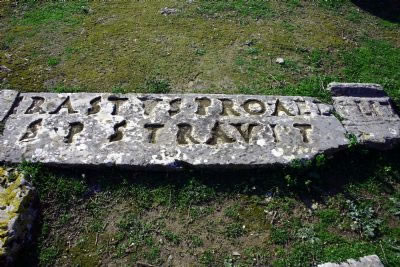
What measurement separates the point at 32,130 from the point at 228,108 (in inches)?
115

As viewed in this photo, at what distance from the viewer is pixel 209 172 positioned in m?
5.08

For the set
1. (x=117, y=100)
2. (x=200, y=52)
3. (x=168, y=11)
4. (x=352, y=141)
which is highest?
(x=168, y=11)

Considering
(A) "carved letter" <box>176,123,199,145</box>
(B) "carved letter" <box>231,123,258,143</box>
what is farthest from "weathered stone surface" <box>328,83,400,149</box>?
(A) "carved letter" <box>176,123,199,145</box>

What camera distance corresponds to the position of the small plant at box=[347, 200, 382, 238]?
4.59m

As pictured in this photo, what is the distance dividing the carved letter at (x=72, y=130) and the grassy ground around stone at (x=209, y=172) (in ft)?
1.54

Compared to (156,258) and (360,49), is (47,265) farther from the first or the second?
(360,49)

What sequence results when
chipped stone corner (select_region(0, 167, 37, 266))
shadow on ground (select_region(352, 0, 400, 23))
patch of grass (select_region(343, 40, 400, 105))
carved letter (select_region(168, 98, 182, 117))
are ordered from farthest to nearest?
shadow on ground (select_region(352, 0, 400, 23)) < patch of grass (select_region(343, 40, 400, 105)) < carved letter (select_region(168, 98, 182, 117)) < chipped stone corner (select_region(0, 167, 37, 266))

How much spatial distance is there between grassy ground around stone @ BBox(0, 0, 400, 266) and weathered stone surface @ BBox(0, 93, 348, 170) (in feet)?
0.76

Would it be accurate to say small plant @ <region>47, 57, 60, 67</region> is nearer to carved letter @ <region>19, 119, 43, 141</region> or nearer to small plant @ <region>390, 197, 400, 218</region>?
carved letter @ <region>19, 119, 43, 141</region>

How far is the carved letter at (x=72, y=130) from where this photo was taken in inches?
206

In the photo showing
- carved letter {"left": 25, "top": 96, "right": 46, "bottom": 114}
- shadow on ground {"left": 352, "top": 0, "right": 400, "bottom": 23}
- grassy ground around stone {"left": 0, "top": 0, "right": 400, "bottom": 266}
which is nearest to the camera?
grassy ground around stone {"left": 0, "top": 0, "right": 400, "bottom": 266}

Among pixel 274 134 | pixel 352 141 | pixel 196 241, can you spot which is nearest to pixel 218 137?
pixel 274 134

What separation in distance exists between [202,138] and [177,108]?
79 centimetres

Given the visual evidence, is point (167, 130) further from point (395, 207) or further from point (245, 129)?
point (395, 207)
